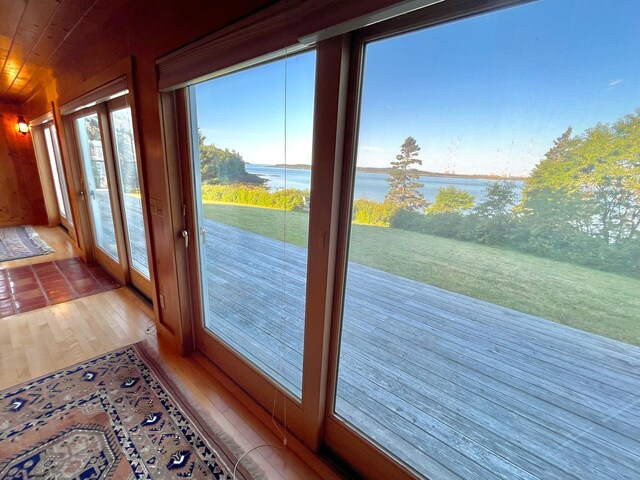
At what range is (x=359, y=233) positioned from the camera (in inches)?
46.0

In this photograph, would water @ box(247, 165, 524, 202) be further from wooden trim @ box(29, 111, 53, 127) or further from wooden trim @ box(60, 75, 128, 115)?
wooden trim @ box(29, 111, 53, 127)

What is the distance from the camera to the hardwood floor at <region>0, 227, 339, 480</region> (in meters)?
1.43

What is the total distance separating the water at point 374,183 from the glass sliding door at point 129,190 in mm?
1802

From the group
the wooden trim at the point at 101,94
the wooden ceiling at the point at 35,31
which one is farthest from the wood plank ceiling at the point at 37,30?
the wooden trim at the point at 101,94

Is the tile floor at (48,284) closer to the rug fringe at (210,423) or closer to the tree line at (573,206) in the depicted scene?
the rug fringe at (210,423)

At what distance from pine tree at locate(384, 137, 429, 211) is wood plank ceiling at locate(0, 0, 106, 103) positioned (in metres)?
2.10

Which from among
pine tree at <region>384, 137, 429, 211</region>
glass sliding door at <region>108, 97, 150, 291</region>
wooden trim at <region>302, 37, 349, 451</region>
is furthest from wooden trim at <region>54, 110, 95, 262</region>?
pine tree at <region>384, 137, 429, 211</region>

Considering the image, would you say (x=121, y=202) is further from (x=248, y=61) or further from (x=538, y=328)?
(x=538, y=328)

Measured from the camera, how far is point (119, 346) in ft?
7.27

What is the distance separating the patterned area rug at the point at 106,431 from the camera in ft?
4.38

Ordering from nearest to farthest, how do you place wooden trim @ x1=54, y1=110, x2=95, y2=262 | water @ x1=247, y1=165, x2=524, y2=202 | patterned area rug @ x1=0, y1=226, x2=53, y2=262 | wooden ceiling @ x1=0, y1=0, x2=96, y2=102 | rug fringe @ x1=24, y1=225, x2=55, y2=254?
1. water @ x1=247, y1=165, x2=524, y2=202
2. wooden ceiling @ x1=0, y1=0, x2=96, y2=102
3. wooden trim @ x1=54, y1=110, x2=95, y2=262
4. patterned area rug @ x1=0, y1=226, x2=53, y2=262
5. rug fringe @ x1=24, y1=225, x2=55, y2=254

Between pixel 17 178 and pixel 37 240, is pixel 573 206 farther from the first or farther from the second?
pixel 17 178

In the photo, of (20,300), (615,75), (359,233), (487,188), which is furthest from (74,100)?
(615,75)

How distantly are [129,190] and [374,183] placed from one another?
283 cm
